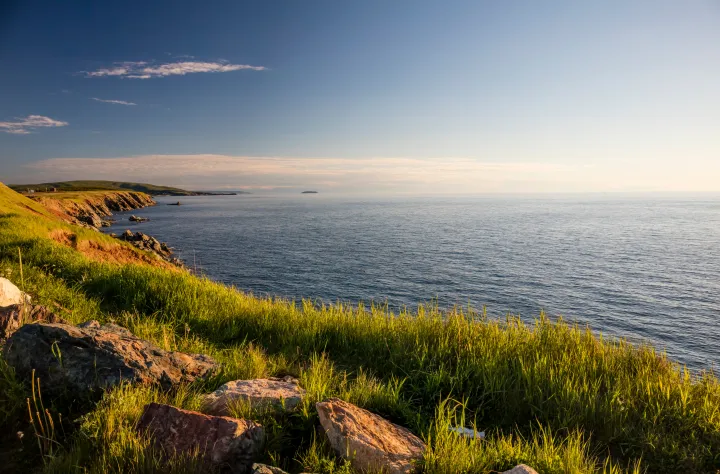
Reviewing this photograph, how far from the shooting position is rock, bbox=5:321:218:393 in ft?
15.4

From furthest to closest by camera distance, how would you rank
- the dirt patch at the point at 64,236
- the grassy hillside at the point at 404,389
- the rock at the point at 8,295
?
1. the dirt patch at the point at 64,236
2. the rock at the point at 8,295
3. the grassy hillside at the point at 404,389

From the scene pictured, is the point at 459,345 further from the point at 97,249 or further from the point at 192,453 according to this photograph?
the point at 97,249

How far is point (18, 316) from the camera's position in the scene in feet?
20.1

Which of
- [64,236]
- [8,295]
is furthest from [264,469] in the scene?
[64,236]

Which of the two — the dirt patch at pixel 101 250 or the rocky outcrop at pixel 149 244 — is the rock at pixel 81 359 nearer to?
the dirt patch at pixel 101 250

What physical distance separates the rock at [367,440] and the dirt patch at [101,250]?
64.1ft

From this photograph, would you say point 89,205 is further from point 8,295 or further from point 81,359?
point 81,359

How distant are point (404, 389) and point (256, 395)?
110 inches

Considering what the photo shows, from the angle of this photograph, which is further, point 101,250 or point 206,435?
point 101,250

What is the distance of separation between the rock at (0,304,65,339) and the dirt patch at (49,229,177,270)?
1447 cm

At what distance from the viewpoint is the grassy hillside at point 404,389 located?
4.05m

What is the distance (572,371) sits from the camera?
279 inches

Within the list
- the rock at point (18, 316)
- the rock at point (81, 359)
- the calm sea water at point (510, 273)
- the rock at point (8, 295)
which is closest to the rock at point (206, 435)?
the rock at point (81, 359)

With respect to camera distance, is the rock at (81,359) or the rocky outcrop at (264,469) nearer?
the rocky outcrop at (264,469)
